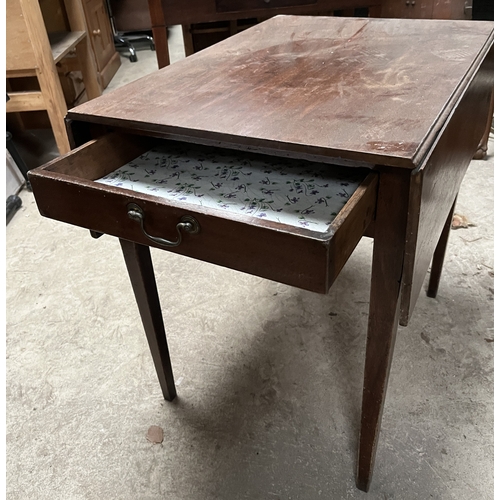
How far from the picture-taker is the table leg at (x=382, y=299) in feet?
2.23

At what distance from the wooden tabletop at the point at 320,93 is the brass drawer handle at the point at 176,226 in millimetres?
158

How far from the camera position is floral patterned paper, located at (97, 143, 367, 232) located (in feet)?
2.53

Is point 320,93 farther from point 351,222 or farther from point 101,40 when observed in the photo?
point 101,40

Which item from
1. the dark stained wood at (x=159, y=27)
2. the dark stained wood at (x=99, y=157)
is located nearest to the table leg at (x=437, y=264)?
the dark stained wood at (x=99, y=157)

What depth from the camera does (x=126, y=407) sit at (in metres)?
1.23

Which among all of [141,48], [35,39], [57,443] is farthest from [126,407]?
[141,48]

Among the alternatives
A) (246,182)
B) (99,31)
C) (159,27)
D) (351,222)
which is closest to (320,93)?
(246,182)

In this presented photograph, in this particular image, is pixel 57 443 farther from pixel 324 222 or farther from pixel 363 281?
pixel 363 281

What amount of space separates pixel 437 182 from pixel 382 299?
0.66 ft

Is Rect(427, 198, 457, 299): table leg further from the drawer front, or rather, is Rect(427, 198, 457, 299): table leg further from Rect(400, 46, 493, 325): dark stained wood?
the drawer front

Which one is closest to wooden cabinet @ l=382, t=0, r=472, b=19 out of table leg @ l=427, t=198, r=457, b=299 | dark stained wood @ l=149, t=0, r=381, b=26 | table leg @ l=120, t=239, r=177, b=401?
dark stained wood @ l=149, t=0, r=381, b=26

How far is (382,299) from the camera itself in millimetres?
779

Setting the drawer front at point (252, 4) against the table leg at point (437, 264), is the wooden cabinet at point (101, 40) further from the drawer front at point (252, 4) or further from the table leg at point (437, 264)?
Answer: the table leg at point (437, 264)

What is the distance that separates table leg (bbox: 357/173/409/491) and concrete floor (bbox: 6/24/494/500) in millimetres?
179
